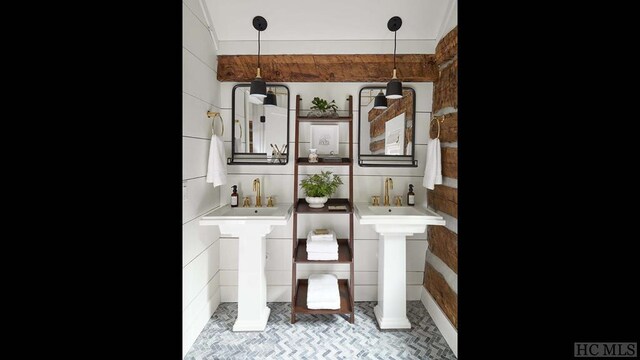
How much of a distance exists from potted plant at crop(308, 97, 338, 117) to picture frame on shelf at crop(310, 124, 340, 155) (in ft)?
0.35

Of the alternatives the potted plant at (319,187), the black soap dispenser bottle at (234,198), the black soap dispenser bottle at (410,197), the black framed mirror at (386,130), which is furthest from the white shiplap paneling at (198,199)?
the black soap dispenser bottle at (410,197)

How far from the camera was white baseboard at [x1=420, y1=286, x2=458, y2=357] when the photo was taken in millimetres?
1653

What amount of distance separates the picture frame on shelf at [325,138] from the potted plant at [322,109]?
0.11m

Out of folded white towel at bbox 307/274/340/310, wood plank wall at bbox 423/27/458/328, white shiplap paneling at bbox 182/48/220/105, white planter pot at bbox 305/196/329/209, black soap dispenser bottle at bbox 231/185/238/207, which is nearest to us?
white shiplap paneling at bbox 182/48/220/105

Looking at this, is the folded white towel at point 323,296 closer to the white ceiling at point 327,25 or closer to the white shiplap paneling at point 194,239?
the white shiplap paneling at point 194,239

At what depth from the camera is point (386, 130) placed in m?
2.16

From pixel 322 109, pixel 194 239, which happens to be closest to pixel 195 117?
pixel 194 239

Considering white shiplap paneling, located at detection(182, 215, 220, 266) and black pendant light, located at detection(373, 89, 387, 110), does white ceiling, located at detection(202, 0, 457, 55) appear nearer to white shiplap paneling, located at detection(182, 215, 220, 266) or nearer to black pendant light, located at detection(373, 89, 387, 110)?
black pendant light, located at detection(373, 89, 387, 110)

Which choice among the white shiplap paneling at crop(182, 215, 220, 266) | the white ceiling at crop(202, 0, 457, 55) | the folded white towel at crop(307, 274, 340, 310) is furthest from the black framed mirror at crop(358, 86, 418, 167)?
the white shiplap paneling at crop(182, 215, 220, 266)
